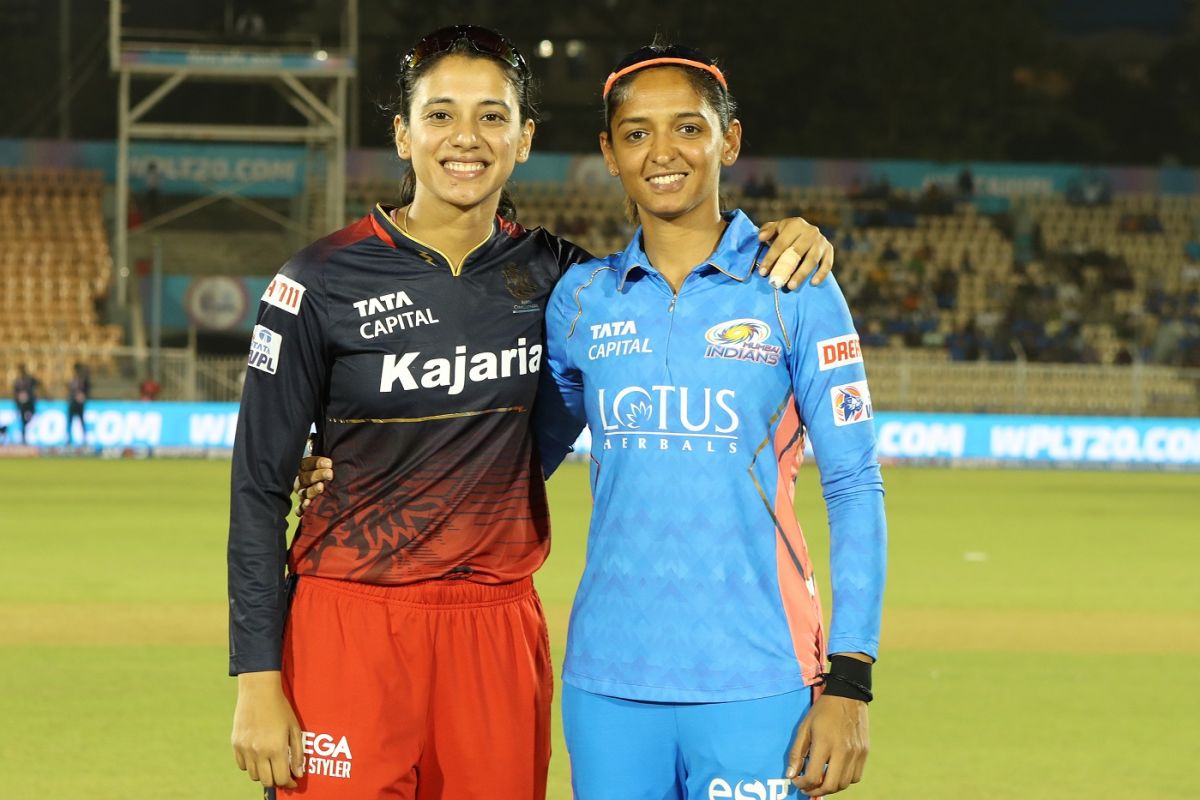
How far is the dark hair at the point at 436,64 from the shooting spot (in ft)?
13.5

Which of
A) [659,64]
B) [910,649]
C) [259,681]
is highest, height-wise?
[659,64]

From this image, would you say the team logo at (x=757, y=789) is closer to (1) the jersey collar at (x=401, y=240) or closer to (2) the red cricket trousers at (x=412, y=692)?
(2) the red cricket trousers at (x=412, y=692)

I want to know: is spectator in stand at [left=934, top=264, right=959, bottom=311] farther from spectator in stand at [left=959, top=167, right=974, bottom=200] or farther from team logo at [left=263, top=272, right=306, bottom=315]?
team logo at [left=263, top=272, right=306, bottom=315]

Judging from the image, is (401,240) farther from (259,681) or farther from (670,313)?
(259,681)

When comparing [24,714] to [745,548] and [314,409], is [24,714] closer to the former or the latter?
[314,409]

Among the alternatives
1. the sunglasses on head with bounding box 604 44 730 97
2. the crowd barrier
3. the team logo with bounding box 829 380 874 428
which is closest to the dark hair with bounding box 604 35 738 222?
the sunglasses on head with bounding box 604 44 730 97

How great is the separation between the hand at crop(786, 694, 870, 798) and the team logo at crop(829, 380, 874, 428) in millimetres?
635

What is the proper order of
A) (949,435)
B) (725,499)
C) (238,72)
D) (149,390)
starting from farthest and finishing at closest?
(238,72) < (949,435) < (149,390) < (725,499)

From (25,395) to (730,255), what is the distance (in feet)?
83.5

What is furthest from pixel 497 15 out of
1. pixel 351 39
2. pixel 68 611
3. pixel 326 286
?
pixel 326 286

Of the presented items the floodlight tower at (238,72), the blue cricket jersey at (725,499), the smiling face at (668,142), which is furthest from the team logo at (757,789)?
the floodlight tower at (238,72)

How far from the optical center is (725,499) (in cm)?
372

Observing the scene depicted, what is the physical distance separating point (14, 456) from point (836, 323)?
27094mm

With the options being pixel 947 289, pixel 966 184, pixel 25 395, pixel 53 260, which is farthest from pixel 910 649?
pixel 966 184
